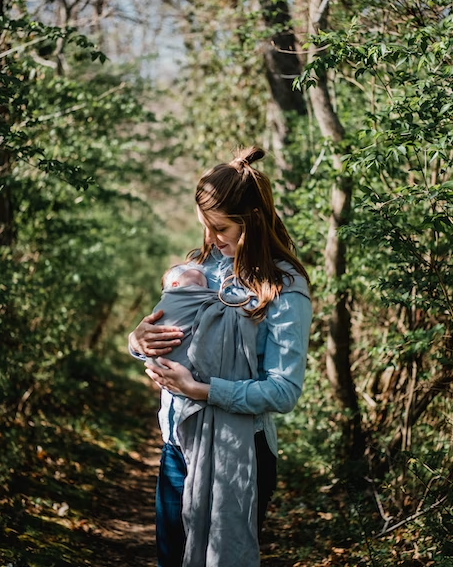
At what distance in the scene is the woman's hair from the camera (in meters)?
2.25

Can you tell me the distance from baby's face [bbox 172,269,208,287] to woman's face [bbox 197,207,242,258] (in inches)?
4.9

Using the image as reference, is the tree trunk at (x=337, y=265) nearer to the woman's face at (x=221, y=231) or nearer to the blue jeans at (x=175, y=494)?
the woman's face at (x=221, y=231)

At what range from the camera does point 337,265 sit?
4.25 m

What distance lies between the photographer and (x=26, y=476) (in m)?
4.62

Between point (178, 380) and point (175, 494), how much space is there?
433 millimetres

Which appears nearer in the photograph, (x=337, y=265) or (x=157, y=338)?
(x=157, y=338)

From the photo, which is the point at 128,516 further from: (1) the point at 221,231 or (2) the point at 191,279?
(1) the point at 221,231

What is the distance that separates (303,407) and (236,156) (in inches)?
110

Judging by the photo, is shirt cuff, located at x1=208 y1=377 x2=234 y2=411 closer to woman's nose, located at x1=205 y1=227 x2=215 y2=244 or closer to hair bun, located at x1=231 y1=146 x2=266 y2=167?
woman's nose, located at x1=205 y1=227 x2=215 y2=244

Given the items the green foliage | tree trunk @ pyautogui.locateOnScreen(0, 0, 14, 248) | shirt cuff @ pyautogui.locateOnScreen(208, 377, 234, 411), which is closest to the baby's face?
shirt cuff @ pyautogui.locateOnScreen(208, 377, 234, 411)

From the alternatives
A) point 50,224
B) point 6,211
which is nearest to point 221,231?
point 6,211

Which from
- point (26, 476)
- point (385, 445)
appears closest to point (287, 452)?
point (385, 445)

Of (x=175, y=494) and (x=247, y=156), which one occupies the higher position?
(x=247, y=156)

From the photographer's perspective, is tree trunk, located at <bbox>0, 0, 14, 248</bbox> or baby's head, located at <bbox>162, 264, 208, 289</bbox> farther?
tree trunk, located at <bbox>0, 0, 14, 248</bbox>
